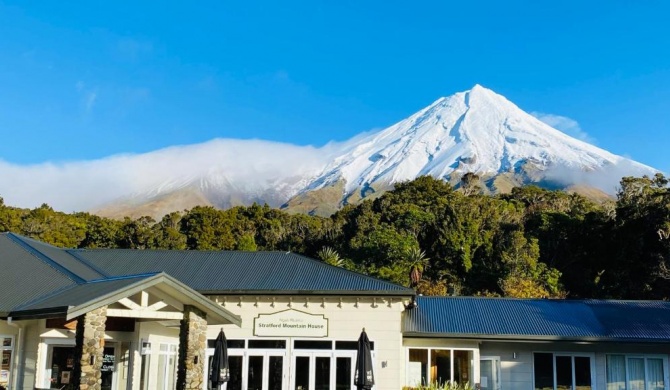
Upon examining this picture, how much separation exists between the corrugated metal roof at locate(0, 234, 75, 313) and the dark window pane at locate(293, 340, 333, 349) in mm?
6604

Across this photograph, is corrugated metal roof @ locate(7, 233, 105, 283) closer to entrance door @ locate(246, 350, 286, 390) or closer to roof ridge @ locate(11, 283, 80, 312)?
roof ridge @ locate(11, 283, 80, 312)

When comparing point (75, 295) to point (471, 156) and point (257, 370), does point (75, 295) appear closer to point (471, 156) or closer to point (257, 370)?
point (257, 370)

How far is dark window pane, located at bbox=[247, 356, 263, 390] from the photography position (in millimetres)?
20562

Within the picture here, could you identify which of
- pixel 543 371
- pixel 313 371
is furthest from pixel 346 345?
pixel 543 371

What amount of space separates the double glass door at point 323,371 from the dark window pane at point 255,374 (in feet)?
2.96

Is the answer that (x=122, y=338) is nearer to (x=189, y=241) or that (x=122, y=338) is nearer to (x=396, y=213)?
(x=396, y=213)

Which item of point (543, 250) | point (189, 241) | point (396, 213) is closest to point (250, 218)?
point (189, 241)

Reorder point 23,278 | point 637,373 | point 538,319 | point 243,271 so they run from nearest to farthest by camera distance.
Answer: point 23,278 → point 637,373 → point 538,319 → point 243,271

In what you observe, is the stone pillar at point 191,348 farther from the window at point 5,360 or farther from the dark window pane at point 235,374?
the dark window pane at point 235,374

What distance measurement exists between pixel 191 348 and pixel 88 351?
2173 mm

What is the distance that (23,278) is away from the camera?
17.7 metres

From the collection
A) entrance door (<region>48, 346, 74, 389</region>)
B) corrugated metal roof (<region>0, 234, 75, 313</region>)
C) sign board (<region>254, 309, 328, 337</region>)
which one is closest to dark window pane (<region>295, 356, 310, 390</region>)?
sign board (<region>254, 309, 328, 337</region>)

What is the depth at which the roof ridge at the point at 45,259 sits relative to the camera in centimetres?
1706

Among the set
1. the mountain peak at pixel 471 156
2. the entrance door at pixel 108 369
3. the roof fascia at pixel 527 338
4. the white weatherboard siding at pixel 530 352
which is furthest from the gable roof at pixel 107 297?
the mountain peak at pixel 471 156
